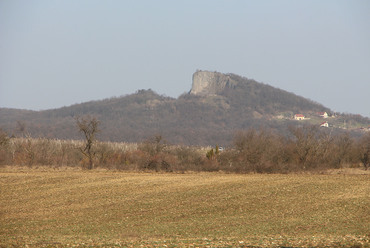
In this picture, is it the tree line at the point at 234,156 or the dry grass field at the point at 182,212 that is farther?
the tree line at the point at 234,156

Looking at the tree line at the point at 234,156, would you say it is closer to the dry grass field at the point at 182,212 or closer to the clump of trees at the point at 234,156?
the clump of trees at the point at 234,156

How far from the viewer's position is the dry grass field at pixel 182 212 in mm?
23031

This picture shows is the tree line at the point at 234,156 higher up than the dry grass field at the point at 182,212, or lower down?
higher up

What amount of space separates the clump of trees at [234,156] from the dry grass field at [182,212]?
1519 cm

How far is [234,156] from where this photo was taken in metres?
72.9

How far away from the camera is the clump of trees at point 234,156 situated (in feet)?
214

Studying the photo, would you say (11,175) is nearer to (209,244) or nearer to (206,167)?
(206,167)

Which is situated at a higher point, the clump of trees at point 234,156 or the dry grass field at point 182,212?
the clump of trees at point 234,156

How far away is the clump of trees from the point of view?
2564 inches

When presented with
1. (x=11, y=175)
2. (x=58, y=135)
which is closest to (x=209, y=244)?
(x=11, y=175)

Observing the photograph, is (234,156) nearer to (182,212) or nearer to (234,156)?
(234,156)

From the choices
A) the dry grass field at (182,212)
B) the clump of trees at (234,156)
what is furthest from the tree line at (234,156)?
the dry grass field at (182,212)

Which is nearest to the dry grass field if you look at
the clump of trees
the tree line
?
the clump of trees

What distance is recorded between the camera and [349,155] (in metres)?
81.2
